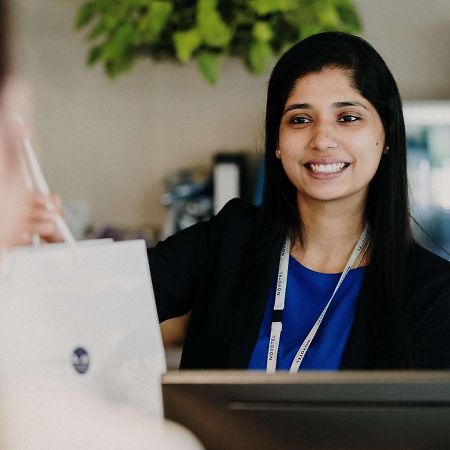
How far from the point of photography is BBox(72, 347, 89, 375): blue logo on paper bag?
0.96 m

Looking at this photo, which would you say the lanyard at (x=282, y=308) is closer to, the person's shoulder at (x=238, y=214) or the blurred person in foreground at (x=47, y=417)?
the person's shoulder at (x=238, y=214)

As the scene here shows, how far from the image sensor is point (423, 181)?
10.4 feet

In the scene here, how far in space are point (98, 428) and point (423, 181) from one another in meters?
2.58

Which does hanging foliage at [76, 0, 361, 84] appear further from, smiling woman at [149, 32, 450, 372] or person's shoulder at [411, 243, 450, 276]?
person's shoulder at [411, 243, 450, 276]

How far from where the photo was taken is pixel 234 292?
1.61 meters

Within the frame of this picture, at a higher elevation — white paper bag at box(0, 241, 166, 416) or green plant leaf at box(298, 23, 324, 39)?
green plant leaf at box(298, 23, 324, 39)

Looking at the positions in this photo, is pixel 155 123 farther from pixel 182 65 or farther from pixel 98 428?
pixel 98 428

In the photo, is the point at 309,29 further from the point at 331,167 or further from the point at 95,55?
the point at 331,167

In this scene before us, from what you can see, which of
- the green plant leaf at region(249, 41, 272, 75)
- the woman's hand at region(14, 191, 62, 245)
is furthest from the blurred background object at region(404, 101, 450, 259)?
the woman's hand at region(14, 191, 62, 245)

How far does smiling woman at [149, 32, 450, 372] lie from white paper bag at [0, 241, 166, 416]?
499 mm

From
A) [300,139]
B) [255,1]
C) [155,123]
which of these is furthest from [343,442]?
[155,123]

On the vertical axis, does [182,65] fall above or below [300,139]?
above

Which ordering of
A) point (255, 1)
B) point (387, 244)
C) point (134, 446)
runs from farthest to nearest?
point (255, 1) < point (387, 244) < point (134, 446)

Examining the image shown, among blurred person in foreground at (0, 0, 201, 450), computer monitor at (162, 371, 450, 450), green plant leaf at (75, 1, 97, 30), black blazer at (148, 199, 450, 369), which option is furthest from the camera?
green plant leaf at (75, 1, 97, 30)
